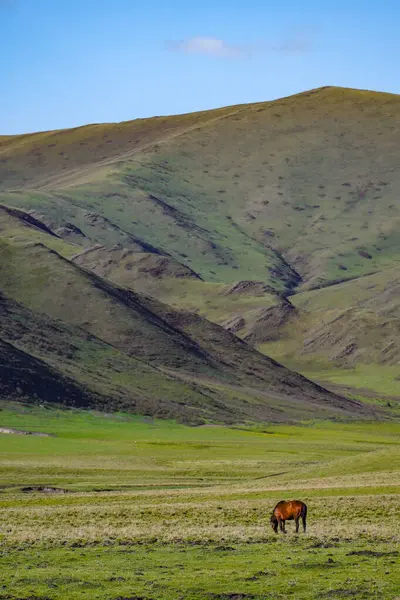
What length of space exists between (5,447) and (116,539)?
236ft

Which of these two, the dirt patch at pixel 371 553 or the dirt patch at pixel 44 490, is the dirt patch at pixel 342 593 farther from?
the dirt patch at pixel 44 490

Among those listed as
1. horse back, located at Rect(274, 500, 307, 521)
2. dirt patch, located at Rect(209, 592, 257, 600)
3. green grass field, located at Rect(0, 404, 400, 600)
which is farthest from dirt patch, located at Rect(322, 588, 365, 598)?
horse back, located at Rect(274, 500, 307, 521)

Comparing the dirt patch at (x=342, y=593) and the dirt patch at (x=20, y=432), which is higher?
the dirt patch at (x=342, y=593)

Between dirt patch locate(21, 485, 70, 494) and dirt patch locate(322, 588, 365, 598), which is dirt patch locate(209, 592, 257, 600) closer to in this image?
dirt patch locate(322, 588, 365, 598)

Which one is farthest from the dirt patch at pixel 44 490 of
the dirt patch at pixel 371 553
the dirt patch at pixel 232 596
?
the dirt patch at pixel 232 596

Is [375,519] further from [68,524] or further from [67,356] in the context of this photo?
[67,356]

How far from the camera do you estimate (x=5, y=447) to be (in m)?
106

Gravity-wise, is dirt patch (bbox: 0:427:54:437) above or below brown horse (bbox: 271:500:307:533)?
below

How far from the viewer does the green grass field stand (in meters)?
26.7

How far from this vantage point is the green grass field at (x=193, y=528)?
26719 mm

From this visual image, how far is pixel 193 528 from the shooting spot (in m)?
40.0

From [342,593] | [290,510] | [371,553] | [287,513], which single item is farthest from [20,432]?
[342,593]

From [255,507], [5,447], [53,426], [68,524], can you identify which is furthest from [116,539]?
[53,426]

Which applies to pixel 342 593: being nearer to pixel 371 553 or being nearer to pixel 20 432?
pixel 371 553
